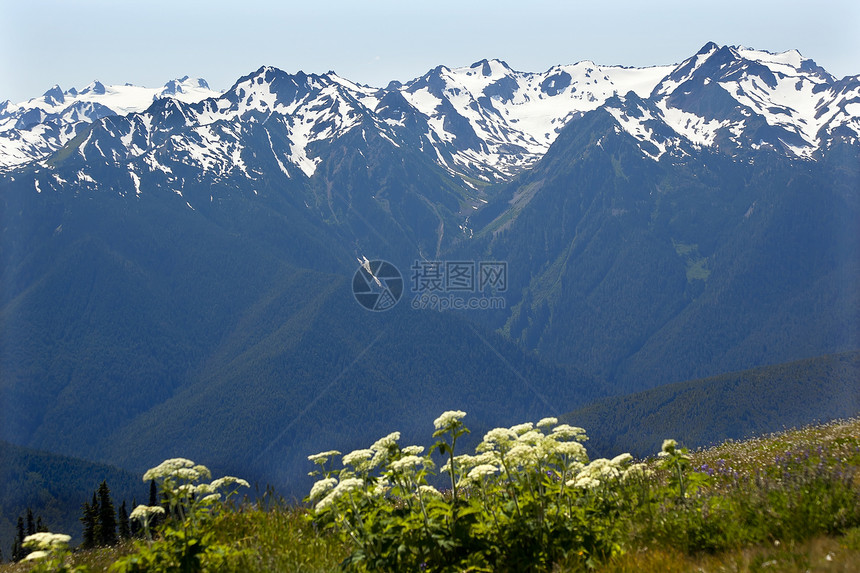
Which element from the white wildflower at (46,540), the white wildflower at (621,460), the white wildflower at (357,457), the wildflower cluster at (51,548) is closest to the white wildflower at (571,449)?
the white wildflower at (621,460)

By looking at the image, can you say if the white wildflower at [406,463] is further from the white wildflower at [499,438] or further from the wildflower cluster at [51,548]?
the wildflower cluster at [51,548]

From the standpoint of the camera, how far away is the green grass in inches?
357

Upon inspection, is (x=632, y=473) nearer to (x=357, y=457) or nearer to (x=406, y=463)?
(x=406, y=463)

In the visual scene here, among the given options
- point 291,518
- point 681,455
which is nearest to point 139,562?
point 291,518

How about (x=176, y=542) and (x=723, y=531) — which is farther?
(x=176, y=542)

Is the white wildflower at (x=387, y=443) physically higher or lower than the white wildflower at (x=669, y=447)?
higher

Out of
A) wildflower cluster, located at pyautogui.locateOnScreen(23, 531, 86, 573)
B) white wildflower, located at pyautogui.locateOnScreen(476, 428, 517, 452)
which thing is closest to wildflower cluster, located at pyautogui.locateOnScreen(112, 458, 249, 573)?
wildflower cluster, located at pyautogui.locateOnScreen(23, 531, 86, 573)

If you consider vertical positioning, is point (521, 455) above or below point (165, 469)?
below

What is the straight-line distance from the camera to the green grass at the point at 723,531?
9.07 m

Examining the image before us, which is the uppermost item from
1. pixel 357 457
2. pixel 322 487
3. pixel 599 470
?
pixel 357 457

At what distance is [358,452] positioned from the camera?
11.5 metres

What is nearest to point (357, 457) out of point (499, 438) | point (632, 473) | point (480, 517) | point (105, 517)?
point (480, 517)

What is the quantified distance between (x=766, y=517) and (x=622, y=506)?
8.27 ft

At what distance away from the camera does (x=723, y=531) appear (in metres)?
10.1
